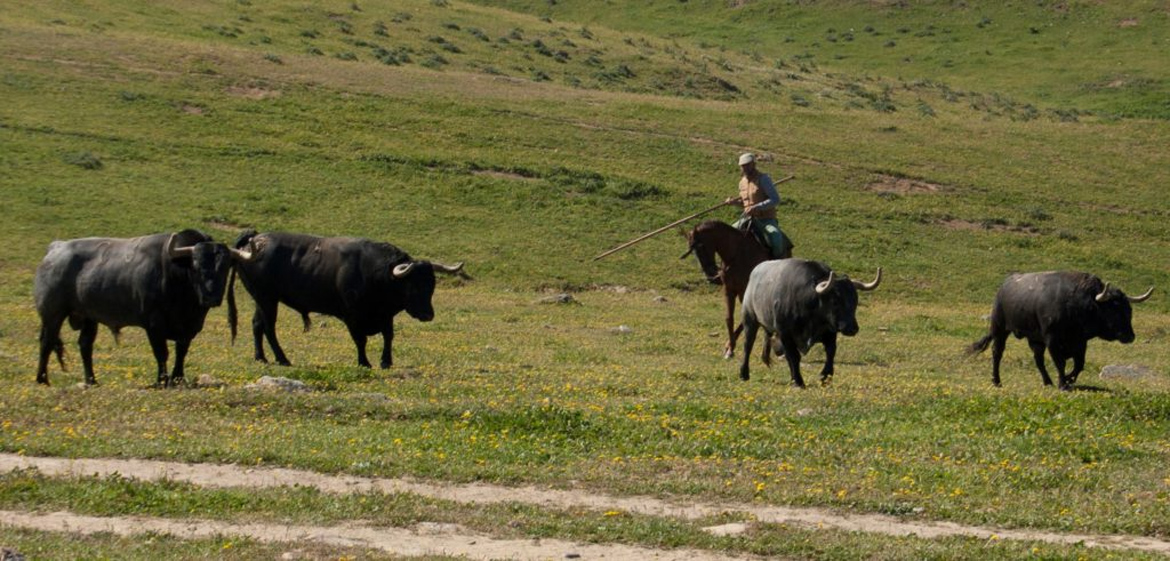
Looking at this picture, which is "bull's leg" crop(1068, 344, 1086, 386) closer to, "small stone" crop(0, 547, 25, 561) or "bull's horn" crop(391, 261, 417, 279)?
"bull's horn" crop(391, 261, 417, 279)

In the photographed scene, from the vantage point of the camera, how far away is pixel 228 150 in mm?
45156

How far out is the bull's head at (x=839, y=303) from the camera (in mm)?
20172

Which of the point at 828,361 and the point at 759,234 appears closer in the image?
the point at 828,361

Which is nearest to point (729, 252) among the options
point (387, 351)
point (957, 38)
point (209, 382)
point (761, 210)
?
point (761, 210)

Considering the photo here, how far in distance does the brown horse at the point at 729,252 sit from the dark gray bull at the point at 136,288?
33.5 ft

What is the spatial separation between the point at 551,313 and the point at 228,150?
1696 centimetres

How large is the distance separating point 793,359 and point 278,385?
6928 millimetres

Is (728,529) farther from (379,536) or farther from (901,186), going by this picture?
(901,186)

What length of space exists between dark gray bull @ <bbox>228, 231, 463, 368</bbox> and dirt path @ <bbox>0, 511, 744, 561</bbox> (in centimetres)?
1012

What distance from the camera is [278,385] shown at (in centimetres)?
1778

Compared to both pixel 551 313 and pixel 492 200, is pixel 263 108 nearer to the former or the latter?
pixel 492 200

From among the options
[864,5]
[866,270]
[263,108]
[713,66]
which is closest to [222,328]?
[866,270]

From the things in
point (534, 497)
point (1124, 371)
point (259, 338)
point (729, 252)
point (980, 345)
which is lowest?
point (259, 338)

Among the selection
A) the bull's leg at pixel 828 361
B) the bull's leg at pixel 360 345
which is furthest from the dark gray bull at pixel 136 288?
the bull's leg at pixel 828 361
